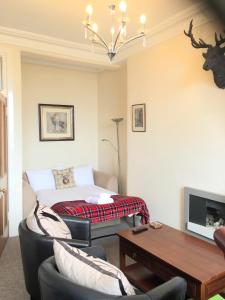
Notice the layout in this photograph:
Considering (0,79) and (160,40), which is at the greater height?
(160,40)

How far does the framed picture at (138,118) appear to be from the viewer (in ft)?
12.7

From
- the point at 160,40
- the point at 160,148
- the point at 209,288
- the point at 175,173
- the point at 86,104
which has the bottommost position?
the point at 209,288

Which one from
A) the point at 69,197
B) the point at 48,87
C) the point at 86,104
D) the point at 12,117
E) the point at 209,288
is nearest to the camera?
the point at 209,288

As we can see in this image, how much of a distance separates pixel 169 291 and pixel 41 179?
3.43m


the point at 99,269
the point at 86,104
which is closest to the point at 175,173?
the point at 99,269

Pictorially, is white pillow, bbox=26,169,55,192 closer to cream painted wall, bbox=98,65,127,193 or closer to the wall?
the wall

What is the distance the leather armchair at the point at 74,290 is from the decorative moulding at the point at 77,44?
280 centimetres

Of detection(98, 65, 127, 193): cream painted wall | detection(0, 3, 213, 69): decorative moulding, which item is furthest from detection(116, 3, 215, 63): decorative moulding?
detection(98, 65, 127, 193): cream painted wall

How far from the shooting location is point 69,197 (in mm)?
3955

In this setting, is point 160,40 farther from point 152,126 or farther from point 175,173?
point 175,173

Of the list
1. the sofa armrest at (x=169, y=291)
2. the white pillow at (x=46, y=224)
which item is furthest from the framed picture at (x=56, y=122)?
the sofa armrest at (x=169, y=291)

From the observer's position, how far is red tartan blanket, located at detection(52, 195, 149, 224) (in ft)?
10.2

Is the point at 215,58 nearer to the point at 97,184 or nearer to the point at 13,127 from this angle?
the point at 13,127

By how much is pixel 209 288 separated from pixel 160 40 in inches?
117
